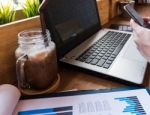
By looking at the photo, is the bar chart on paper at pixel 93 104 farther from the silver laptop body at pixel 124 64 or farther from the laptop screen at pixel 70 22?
the laptop screen at pixel 70 22

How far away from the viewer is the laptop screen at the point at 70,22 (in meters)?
0.67

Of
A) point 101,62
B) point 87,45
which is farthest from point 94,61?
point 87,45

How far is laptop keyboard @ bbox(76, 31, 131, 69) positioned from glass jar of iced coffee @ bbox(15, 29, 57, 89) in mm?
161

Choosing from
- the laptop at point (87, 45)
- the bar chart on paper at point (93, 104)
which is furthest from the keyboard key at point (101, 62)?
the bar chart on paper at point (93, 104)

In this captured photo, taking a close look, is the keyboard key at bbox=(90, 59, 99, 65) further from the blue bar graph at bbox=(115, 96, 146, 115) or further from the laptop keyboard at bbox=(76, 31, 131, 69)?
the blue bar graph at bbox=(115, 96, 146, 115)

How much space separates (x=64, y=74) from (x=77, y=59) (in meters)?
0.07

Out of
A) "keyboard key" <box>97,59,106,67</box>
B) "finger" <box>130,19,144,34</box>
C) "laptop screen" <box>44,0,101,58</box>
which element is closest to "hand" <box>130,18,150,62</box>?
"finger" <box>130,19,144,34</box>

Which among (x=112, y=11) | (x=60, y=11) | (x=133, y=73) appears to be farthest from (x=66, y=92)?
(x=112, y=11)

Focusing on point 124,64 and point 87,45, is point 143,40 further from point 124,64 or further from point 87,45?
point 87,45

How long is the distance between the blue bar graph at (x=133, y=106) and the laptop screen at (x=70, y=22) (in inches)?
11.3

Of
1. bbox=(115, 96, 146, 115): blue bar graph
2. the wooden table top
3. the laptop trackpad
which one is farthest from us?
the laptop trackpad

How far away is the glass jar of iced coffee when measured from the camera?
0.52 meters

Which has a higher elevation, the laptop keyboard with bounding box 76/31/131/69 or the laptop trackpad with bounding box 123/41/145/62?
the laptop keyboard with bounding box 76/31/131/69

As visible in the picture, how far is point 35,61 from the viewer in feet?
1.69
